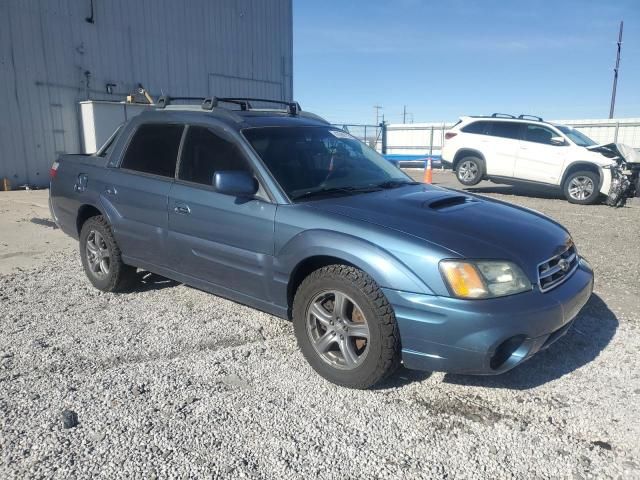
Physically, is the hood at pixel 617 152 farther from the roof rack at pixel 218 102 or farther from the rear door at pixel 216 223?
the rear door at pixel 216 223

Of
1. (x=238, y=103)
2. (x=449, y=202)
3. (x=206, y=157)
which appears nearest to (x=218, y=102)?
(x=238, y=103)

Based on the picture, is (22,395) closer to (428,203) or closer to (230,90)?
(428,203)

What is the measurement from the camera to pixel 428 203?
3414 mm

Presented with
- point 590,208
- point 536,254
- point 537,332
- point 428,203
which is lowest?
point 590,208

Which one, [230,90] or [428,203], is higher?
[230,90]

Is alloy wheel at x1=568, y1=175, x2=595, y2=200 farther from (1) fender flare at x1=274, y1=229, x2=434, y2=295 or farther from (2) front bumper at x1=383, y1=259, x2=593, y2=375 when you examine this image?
(1) fender flare at x1=274, y1=229, x2=434, y2=295

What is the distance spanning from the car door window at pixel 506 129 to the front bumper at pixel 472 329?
10.5 metres

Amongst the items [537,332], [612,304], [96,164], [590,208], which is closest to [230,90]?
[590,208]

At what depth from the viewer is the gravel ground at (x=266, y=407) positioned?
2400 mm

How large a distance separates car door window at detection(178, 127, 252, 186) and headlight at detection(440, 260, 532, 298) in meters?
1.62

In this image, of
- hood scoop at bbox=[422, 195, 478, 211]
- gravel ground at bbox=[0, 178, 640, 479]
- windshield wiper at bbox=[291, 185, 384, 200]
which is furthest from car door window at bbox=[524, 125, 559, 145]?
windshield wiper at bbox=[291, 185, 384, 200]

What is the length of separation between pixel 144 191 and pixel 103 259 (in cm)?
102

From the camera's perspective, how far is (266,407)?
9.45 ft

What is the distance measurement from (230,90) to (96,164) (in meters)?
14.4
